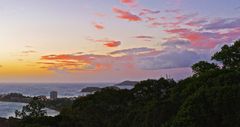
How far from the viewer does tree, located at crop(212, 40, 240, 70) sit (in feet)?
92.2

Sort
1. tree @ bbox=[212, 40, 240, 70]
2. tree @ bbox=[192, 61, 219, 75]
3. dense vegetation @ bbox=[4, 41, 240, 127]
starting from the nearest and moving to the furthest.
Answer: dense vegetation @ bbox=[4, 41, 240, 127] < tree @ bbox=[212, 40, 240, 70] < tree @ bbox=[192, 61, 219, 75]

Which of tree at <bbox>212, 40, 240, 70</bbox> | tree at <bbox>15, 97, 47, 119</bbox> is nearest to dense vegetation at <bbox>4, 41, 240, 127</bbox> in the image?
tree at <bbox>212, 40, 240, 70</bbox>

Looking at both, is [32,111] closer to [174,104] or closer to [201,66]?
[174,104]

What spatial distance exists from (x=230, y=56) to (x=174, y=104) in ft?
24.7

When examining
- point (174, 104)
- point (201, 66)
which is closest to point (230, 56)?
point (201, 66)

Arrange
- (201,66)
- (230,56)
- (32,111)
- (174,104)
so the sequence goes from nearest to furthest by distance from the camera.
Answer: (174,104) → (230,56) → (201,66) → (32,111)

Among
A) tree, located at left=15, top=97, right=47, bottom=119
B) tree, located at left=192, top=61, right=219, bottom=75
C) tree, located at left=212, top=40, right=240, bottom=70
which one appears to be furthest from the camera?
tree, located at left=15, top=97, right=47, bottom=119

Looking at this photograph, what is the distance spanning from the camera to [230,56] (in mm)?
28625

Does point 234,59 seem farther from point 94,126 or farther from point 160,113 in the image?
point 94,126

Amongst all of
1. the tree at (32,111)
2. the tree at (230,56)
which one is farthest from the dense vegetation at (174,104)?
the tree at (32,111)

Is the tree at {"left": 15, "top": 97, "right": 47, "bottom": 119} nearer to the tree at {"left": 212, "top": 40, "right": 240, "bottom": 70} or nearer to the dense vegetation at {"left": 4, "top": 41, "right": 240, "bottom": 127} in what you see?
the dense vegetation at {"left": 4, "top": 41, "right": 240, "bottom": 127}

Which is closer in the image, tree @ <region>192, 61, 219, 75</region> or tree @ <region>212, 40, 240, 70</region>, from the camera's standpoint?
tree @ <region>212, 40, 240, 70</region>

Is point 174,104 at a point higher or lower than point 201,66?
lower

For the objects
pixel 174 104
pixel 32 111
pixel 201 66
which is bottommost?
pixel 32 111
